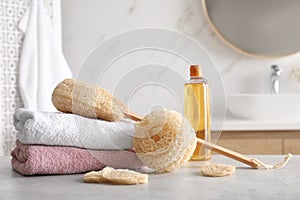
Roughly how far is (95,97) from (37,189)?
0.22m

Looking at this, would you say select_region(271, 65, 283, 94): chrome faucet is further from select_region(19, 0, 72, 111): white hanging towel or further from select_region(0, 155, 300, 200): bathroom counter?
select_region(0, 155, 300, 200): bathroom counter

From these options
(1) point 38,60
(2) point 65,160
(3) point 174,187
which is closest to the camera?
(3) point 174,187

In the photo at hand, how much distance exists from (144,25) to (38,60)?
65 centimetres

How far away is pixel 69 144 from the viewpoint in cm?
87

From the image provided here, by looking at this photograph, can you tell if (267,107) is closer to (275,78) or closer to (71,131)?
(275,78)

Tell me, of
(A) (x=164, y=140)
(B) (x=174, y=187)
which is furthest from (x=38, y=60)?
(B) (x=174, y=187)

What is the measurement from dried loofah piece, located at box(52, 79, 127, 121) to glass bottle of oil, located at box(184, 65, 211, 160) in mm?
149

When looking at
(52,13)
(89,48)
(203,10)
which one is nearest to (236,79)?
(203,10)

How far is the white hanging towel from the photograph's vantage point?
96.0 inches

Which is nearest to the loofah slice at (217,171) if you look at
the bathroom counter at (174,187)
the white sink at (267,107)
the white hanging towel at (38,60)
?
the bathroom counter at (174,187)

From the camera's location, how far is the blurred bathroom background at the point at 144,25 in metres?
2.67

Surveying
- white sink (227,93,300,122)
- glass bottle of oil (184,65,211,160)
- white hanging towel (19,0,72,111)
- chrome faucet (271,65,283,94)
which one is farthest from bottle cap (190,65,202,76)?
chrome faucet (271,65,283,94)

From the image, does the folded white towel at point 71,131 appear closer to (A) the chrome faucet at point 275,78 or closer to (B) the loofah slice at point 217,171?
(B) the loofah slice at point 217,171

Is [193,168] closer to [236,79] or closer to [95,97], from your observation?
[95,97]
